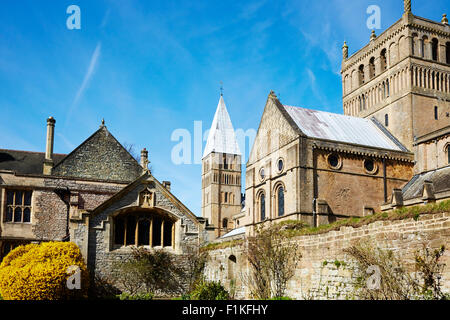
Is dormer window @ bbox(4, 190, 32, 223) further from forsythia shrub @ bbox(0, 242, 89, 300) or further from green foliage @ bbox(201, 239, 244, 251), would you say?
green foliage @ bbox(201, 239, 244, 251)

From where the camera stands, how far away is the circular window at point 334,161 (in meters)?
33.1

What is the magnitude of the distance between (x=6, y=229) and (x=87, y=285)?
300 inches

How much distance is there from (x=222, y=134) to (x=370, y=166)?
57.9m

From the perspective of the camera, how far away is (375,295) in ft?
52.2

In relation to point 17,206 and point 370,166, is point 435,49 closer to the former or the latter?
point 370,166

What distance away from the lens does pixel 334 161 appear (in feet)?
109

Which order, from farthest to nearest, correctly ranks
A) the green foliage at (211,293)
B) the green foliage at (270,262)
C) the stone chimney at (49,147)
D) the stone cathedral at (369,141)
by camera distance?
the stone cathedral at (369,141) → the stone chimney at (49,147) → the green foliage at (211,293) → the green foliage at (270,262)

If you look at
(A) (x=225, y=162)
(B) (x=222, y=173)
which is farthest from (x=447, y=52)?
(B) (x=222, y=173)

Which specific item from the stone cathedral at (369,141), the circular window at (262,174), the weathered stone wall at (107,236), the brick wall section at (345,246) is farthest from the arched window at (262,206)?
the brick wall section at (345,246)

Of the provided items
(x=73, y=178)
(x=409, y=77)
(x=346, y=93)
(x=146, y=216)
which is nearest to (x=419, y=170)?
(x=409, y=77)

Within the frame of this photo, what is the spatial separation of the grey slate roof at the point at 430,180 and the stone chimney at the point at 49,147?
21962mm

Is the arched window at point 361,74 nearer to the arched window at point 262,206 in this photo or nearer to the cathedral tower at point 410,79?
the cathedral tower at point 410,79
